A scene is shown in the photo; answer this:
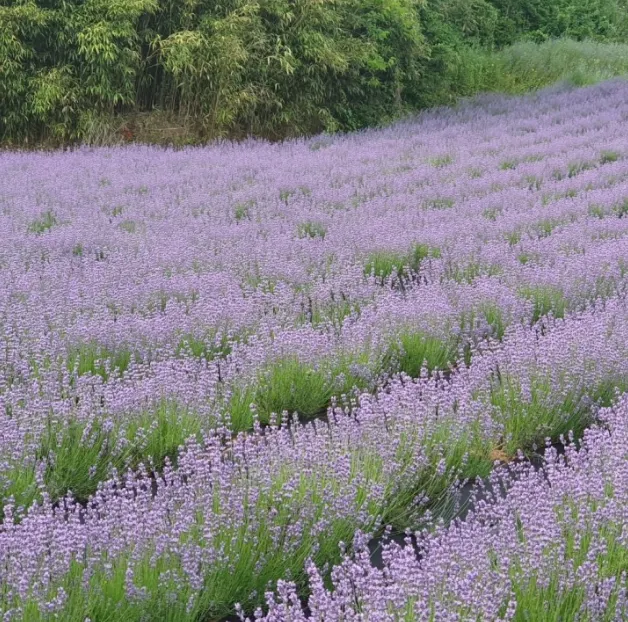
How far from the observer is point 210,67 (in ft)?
44.1

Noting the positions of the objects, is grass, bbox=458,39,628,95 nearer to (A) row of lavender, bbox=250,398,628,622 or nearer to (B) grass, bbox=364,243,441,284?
(B) grass, bbox=364,243,441,284

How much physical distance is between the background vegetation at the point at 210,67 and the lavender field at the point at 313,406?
526 cm

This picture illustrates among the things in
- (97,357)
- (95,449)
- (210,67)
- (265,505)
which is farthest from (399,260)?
(210,67)

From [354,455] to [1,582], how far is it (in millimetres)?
1145

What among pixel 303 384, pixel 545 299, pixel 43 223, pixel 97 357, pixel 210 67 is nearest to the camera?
pixel 303 384

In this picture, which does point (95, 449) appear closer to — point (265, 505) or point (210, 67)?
point (265, 505)

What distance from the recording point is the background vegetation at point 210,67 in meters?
12.9

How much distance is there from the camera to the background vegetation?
509 inches

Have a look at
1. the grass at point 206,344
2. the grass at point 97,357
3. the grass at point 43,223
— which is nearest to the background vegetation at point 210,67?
the grass at point 43,223

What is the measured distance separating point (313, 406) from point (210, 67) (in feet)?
33.9

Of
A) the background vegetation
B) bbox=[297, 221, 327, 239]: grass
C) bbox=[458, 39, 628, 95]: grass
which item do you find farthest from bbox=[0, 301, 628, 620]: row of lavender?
bbox=[458, 39, 628, 95]: grass

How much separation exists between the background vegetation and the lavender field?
5262 mm

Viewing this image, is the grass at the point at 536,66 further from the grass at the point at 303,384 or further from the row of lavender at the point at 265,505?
the row of lavender at the point at 265,505

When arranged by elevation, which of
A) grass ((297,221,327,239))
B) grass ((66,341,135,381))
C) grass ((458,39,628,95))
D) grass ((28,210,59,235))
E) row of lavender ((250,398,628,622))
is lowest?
grass ((28,210,59,235))
